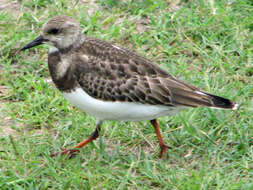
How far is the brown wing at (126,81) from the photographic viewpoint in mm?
5074

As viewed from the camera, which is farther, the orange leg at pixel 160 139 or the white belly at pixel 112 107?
the orange leg at pixel 160 139

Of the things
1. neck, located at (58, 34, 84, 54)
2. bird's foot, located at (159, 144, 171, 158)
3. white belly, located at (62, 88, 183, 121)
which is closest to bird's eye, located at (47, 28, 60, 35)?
neck, located at (58, 34, 84, 54)

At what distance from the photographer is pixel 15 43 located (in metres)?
6.96

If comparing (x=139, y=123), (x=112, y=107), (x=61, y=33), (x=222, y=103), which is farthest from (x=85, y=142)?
(x=222, y=103)

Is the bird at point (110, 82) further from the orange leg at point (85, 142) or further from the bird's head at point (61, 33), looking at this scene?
the orange leg at point (85, 142)

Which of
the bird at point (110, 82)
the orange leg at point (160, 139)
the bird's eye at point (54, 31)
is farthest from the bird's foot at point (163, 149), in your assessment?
the bird's eye at point (54, 31)

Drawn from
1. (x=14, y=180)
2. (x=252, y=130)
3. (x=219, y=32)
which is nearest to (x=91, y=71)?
(x=14, y=180)

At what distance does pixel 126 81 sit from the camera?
5.12 metres

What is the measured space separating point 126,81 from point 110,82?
0.50ft

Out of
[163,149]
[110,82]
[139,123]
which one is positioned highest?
[110,82]

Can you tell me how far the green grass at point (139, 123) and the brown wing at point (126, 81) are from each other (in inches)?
22.0

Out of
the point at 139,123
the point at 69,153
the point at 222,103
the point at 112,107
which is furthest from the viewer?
the point at 139,123

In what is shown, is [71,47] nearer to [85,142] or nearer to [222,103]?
[85,142]

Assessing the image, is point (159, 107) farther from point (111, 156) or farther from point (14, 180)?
point (14, 180)
